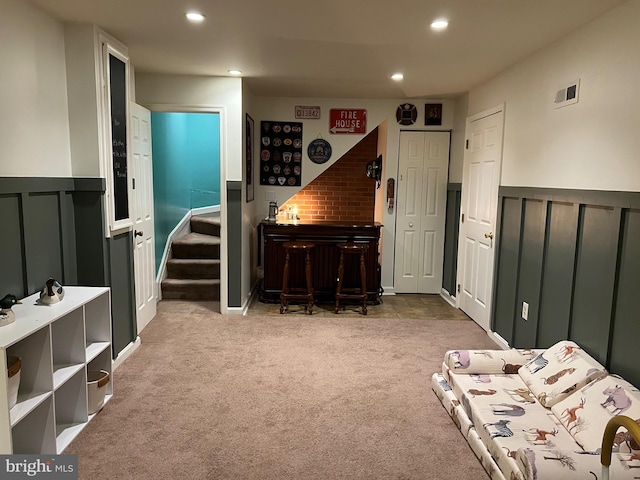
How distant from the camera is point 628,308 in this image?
224 cm

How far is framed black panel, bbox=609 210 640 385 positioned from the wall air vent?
871 mm

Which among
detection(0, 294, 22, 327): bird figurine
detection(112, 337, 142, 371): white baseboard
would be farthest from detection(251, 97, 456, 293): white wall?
detection(0, 294, 22, 327): bird figurine

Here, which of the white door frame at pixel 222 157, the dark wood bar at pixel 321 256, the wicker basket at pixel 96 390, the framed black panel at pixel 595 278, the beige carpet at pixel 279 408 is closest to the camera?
the beige carpet at pixel 279 408

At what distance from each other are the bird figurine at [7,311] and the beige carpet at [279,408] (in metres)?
0.74

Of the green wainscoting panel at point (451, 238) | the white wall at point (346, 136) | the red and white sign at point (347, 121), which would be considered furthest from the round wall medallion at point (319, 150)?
the green wainscoting panel at point (451, 238)

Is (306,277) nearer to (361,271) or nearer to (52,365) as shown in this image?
(361,271)

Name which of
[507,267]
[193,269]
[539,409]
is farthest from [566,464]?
[193,269]

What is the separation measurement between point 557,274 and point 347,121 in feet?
10.2

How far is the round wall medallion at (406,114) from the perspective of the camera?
5.17m

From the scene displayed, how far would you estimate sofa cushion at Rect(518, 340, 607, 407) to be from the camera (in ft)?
7.63

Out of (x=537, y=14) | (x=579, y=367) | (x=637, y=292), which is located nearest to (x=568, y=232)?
(x=637, y=292)

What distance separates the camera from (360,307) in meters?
4.86

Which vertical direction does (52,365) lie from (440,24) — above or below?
below

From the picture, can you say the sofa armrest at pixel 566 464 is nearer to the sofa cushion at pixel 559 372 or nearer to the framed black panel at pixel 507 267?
the sofa cushion at pixel 559 372
